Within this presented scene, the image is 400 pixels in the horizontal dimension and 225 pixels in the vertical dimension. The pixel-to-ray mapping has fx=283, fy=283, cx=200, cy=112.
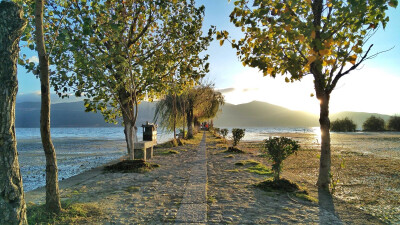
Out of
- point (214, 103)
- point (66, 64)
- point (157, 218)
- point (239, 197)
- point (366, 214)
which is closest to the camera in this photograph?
point (157, 218)

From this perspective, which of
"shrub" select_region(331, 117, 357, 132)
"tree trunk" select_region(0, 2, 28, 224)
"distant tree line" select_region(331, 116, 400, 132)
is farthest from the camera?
"shrub" select_region(331, 117, 357, 132)

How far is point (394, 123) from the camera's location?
49.8 m

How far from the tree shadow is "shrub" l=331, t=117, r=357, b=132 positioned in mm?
55314

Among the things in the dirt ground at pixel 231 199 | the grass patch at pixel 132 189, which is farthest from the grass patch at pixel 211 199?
the grass patch at pixel 132 189

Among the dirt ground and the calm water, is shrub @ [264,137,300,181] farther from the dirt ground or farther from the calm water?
the calm water

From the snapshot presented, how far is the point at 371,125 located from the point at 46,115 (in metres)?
61.3

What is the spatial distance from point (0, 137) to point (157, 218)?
2.44 meters

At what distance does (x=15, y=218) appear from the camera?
9.47ft

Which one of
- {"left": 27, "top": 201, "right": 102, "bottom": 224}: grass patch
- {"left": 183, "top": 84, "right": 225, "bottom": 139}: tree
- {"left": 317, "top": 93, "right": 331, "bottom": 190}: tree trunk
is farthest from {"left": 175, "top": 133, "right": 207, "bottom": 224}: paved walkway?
{"left": 183, "top": 84, "right": 225, "bottom": 139}: tree

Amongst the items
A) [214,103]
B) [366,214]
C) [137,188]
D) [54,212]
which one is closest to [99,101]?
[137,188]

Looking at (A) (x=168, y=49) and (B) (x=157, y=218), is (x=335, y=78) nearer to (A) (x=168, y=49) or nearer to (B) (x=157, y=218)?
(B) (x=157, y=218)

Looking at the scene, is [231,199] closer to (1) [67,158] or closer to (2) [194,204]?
(2) [194,204]

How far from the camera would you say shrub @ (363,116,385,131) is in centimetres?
5268

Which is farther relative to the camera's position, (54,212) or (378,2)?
(54,212)
